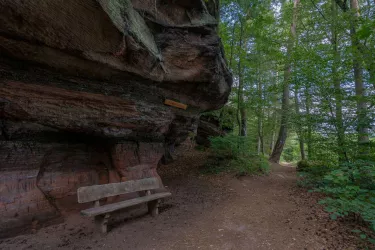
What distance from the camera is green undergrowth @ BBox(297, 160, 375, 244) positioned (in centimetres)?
356

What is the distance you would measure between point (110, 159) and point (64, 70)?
2897 millimetres

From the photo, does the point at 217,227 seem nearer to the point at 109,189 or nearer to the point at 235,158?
the point at 109,189

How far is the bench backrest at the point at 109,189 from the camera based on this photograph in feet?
13.0

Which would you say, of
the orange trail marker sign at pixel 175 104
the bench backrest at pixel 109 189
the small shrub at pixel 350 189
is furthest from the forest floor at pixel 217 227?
the orange trail marker sign at pixel 175 104

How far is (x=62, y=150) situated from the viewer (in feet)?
17.0

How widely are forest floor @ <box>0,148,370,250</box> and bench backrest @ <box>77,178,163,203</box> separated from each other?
0.72 m

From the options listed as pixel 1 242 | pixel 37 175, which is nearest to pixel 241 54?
pixel 37 175

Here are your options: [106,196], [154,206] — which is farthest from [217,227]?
[106,196]

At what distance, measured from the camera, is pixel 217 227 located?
14.4 ft

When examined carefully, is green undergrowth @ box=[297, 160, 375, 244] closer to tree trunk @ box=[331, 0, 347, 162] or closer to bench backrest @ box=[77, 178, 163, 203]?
tree trunk @ box=[331, 0, 347, 162]

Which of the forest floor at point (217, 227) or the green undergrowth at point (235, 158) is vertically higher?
the green undergrowth at point (235, 158)

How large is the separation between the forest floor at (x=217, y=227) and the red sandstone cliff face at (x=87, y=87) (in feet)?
3.19

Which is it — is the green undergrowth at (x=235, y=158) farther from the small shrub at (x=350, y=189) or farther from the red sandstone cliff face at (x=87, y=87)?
the red sandstone cliff face at (x=87, y=87)

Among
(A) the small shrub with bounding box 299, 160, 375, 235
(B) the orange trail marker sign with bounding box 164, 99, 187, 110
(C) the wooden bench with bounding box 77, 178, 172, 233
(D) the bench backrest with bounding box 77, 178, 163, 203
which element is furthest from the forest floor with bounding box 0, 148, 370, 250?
(B) the orange trail marker sign with bounding box 164, 99, 187, 110
